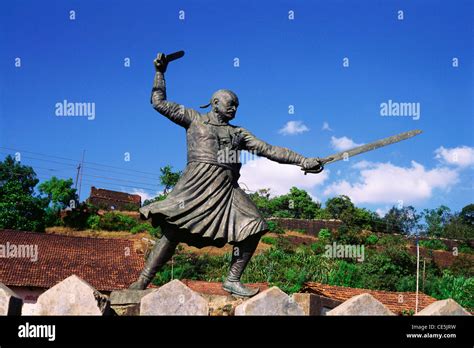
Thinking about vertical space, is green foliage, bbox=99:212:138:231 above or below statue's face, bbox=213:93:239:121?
above

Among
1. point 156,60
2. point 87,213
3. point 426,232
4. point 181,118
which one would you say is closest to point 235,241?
point 181,118

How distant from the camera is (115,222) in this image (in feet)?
175

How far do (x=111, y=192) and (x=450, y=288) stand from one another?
3913 cm

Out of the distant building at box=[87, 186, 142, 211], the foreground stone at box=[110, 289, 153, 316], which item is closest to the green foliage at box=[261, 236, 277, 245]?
the distant building at box=[87, 186, 142, 211]

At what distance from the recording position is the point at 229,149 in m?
8.53

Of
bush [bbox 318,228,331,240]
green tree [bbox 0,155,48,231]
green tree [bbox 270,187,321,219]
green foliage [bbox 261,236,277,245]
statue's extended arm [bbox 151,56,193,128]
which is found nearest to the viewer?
statue's extended arm [bbox 151,56,193,128]

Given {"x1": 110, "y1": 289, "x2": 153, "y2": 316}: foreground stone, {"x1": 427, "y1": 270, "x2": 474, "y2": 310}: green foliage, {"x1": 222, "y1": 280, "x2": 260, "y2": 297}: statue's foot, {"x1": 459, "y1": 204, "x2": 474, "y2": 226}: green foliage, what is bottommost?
{"x1": 427, "y1": 270, "x2": 474, "y2": 310}: green foliage

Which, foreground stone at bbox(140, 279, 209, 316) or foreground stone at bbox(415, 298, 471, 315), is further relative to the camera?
foreground stone at bbox(415, 298, 471, 315)

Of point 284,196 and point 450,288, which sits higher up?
point 284,196

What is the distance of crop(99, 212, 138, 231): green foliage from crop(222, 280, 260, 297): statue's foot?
45.2 m

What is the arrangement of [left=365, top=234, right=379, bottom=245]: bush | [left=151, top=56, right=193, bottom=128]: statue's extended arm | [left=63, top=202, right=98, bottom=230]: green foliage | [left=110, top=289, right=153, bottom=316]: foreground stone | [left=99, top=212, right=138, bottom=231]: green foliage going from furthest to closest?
1. [left=99, top=212, right=138, bottom=231]: green foliage
2. [left=63, top=202, right=98, bottom=230]: green foliage
3. [left=365, top=234, right=379, bottom=245]: bush
4. [left=151, top=56, right=193, bottom=128]: statue's extended arm
5. [left=110, top=289, right=153, bottom=316]: foreground stone

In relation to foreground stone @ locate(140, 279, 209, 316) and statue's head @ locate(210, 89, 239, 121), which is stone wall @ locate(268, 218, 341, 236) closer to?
statue's head @ locate(210, 89, 239, 121)

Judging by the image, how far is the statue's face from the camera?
8.62 meters
